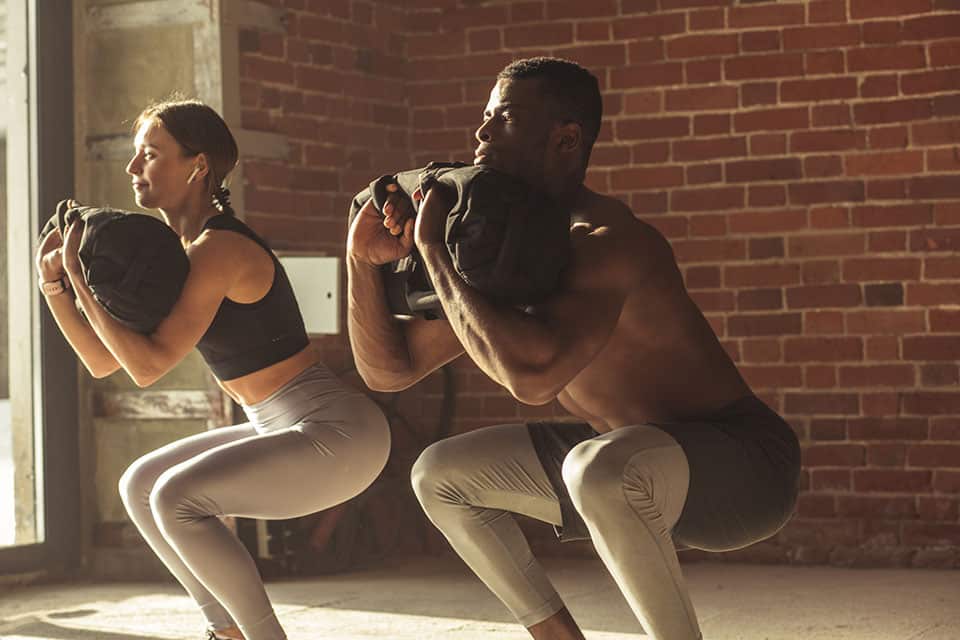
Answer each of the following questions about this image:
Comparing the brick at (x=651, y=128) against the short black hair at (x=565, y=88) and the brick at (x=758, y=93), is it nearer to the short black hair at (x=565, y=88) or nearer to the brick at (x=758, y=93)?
the brick at (x=758, y=93)

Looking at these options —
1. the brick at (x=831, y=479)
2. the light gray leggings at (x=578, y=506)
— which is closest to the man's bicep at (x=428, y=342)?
the light gray leggings at (x=578, y=506)

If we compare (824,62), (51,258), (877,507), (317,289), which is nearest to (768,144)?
(824,62)

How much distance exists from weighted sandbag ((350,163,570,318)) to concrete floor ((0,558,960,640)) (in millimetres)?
1624

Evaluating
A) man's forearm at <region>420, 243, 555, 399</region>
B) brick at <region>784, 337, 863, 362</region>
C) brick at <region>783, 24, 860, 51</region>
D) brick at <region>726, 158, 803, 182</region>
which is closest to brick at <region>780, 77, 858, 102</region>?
brick at <region>783, 24, 860, 51</region>

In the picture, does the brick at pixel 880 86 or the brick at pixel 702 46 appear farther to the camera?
the brick at pixel 702 46

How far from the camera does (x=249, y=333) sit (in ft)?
11.0

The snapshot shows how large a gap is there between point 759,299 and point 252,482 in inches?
103

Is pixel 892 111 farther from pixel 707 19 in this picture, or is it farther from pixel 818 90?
pixel 707 19

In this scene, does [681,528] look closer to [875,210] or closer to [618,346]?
[618,346]

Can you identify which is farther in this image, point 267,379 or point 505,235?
point 267,379

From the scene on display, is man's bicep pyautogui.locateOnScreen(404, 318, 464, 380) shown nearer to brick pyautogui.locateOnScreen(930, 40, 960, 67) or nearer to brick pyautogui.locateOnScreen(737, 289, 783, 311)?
brick pyautogui.locateOnScreen(737, 289, 783, 311)

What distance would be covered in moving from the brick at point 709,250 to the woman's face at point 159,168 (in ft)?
7.58

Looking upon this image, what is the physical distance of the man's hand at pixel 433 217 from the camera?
273cm

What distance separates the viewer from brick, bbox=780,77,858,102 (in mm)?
5164
